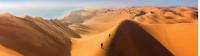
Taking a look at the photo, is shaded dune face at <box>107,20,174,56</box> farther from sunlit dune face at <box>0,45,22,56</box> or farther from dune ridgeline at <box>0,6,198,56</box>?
sunlit dune face at <box>0,45,22,56</box>

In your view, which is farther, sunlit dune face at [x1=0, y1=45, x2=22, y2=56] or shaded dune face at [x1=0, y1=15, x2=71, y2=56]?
shaded dune face at [x1=0, y1=15, x2=71, y2=56]

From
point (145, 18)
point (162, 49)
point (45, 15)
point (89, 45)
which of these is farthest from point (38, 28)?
point (145, 18)

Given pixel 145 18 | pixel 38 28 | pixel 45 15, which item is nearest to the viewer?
pixel 38 28

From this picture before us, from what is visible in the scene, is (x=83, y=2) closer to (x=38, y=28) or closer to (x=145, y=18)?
(x=38, y=28)

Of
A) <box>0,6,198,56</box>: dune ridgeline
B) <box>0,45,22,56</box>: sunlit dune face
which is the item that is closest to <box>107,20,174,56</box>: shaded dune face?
<box>0,6,198,56</box>: dune ridgeline

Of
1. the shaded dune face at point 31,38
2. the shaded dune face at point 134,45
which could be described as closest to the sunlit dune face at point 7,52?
the shaded dune face at point 31,38

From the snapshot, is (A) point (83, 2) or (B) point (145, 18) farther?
(B) point (145, 18)
